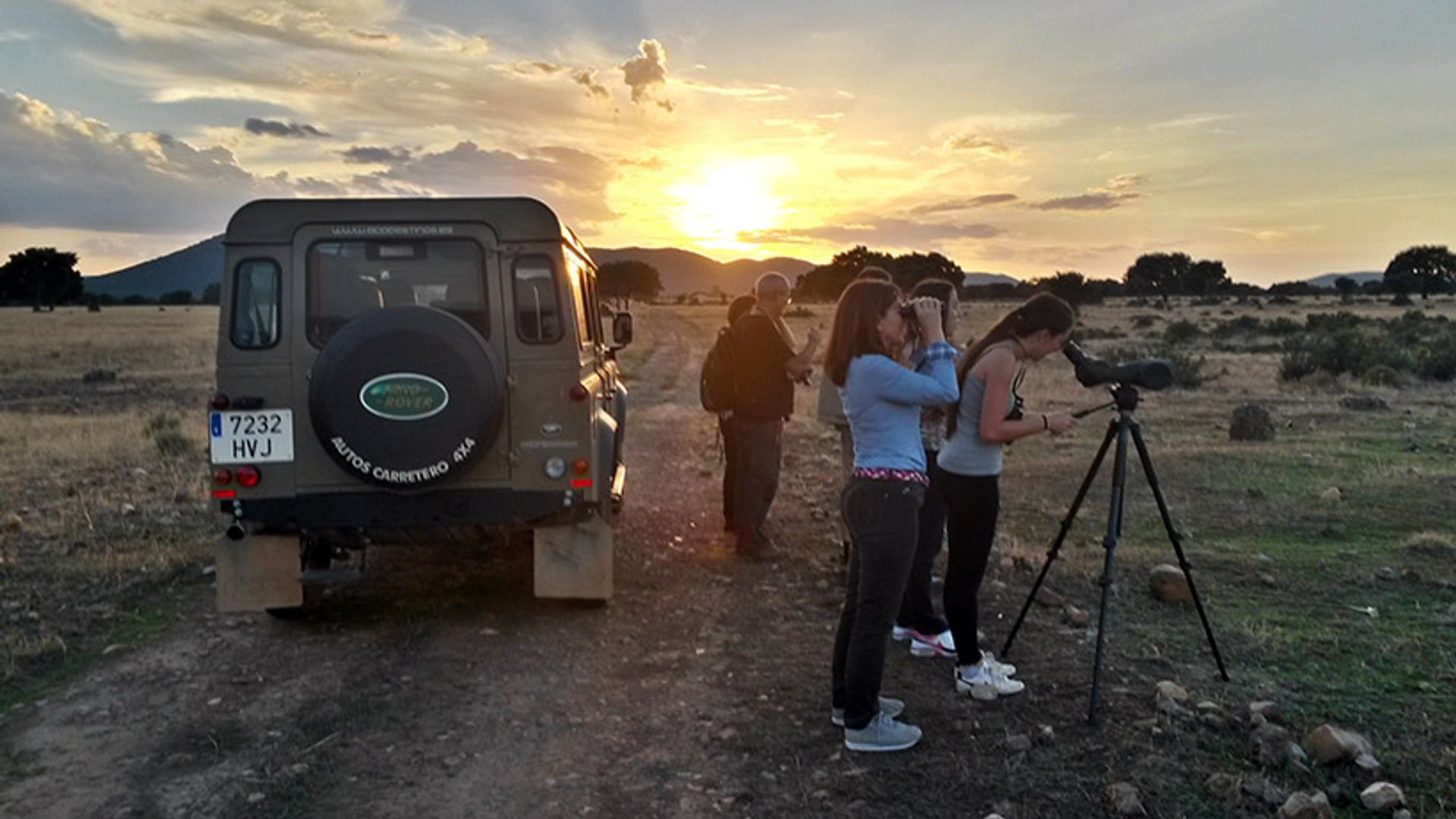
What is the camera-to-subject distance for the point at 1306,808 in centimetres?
370

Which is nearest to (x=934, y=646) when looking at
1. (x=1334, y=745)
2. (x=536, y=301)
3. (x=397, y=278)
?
(x=1334, y=745)

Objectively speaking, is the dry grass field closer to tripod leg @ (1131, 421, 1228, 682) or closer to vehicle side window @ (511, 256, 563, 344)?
tripod leg @ (1131, 421, 1228, 682)

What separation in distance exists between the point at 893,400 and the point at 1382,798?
2332 millimetres

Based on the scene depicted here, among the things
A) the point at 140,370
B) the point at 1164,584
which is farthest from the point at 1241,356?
the point at 140,370

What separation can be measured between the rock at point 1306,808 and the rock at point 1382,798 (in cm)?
18

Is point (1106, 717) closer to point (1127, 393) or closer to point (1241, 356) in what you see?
point (1127, 393)

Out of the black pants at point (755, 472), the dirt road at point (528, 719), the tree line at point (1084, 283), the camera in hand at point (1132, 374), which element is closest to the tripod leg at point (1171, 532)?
the camera in hand at point (1132, 374)

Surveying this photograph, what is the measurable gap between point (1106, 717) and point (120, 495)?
9642mm

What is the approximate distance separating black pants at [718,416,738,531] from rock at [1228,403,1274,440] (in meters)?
8.38

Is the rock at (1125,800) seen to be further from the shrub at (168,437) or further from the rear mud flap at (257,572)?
the shrub at (168,437)

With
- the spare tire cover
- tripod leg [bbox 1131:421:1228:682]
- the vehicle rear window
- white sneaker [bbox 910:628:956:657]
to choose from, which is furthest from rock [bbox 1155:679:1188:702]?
the vehicle rear window

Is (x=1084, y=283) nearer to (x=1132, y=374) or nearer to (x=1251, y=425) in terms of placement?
(x=1251, y=425)

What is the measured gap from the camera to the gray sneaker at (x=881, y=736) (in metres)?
4.46

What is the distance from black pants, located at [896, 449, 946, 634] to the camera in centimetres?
550
